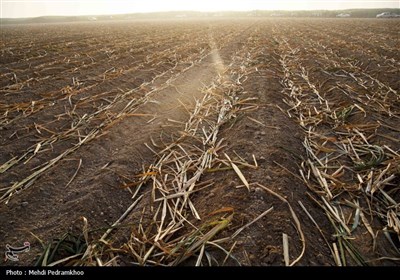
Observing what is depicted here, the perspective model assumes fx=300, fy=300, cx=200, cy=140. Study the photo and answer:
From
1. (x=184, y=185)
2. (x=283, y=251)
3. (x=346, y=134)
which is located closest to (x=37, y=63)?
(x=184, y=185)

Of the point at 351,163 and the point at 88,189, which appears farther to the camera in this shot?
the point at 351,163

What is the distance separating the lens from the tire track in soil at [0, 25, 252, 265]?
2893mm

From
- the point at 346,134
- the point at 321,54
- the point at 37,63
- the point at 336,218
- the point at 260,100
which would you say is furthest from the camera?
the point at 321,54

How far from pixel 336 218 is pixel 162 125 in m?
3.11

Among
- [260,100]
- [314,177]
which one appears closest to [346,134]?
[314,177]

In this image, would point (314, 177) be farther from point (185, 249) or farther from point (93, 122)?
point (93, 122)

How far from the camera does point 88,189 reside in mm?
3455

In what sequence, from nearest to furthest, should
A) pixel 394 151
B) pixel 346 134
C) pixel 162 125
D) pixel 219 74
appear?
pixel 394 151
pixel 346 134
pixel 162 125
pixel 219 74

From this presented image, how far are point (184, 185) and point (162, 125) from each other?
1.83 m

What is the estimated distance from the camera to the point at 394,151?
13.1 feet

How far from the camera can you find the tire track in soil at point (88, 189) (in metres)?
2.89
